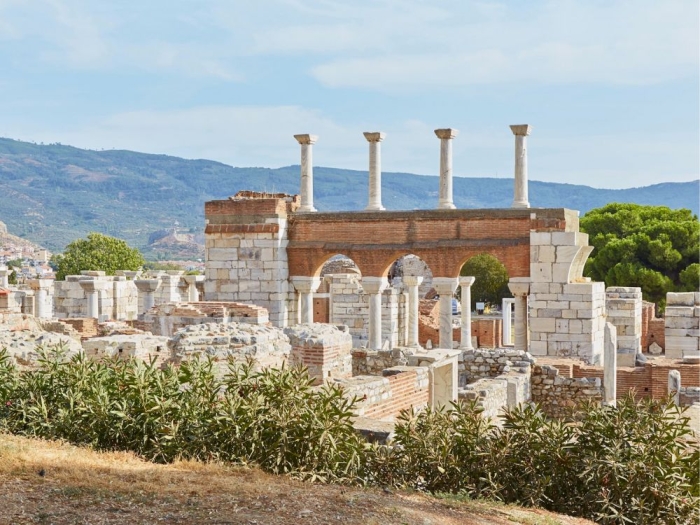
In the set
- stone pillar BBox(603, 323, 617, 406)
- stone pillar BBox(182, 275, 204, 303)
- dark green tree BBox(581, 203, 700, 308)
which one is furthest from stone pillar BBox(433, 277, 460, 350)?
dark green tree BBox(581, 203, 700, 308)

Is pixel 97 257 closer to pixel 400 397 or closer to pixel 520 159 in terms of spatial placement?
pixel 520 159

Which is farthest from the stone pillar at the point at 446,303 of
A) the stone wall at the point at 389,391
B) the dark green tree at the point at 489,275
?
the dark green tree at the point at 489,275

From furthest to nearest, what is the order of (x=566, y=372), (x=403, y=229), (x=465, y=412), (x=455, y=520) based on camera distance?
(x=403, y=229) < (x=566, y=372) < (x=465, y=412) < (x=455, y=520)

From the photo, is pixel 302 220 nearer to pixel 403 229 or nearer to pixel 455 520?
pixel 403 229

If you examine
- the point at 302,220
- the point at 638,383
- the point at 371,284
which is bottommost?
the point at 638,383

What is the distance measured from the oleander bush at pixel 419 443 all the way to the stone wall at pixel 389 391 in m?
1.90

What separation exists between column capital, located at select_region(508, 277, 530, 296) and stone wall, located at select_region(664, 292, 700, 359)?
4445 millimetres

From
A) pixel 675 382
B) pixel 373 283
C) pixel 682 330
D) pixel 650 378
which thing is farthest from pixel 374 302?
pixel 675 382

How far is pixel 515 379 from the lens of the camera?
1588 cm

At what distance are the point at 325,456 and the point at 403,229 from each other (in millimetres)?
17938

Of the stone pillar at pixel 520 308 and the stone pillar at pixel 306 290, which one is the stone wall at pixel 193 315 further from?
the stone pillar at pixel 520 308

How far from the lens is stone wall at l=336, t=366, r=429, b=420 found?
1147 centimetres

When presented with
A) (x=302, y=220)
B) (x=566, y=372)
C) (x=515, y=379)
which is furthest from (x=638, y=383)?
(x=302, y=220)

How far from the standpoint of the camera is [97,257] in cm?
5816
